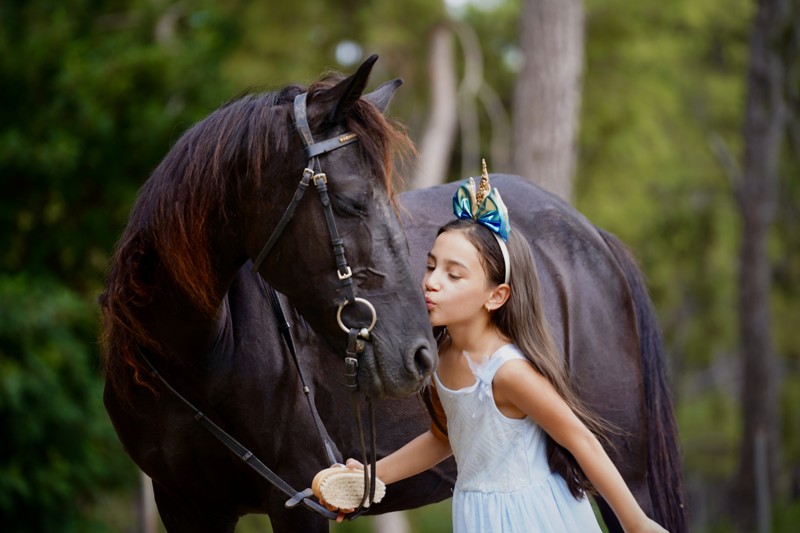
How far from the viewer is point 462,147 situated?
1510cm

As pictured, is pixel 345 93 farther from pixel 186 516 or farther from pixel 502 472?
pixel 186 516

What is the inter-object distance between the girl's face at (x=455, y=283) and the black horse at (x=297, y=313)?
0.25 feet

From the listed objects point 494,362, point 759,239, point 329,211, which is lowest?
point 759,239

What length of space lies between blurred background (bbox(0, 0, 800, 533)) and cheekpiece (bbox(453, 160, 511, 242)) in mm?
350

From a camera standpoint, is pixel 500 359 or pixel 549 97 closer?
pixel 500 359

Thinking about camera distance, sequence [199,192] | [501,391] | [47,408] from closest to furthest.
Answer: [501,391] < [199,192] < [47,408]

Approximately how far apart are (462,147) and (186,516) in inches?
484

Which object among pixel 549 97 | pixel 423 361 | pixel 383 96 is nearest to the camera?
pixel 423 361

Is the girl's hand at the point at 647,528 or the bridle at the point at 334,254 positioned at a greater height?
the bridle at the point at 334,254

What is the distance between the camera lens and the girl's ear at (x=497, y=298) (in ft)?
8.50

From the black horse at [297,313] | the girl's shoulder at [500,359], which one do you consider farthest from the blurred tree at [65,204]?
the girl's shoulder at [500,359]

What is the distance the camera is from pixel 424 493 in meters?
3.62

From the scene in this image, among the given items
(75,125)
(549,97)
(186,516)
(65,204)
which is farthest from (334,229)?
(65,204)

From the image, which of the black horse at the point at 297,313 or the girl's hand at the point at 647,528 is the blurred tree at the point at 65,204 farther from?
the girl's hand at the point at 647,528
